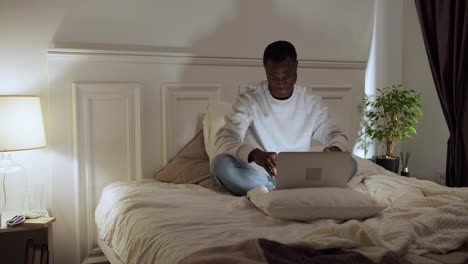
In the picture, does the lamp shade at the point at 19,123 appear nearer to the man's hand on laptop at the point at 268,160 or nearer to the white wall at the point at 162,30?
the white wall at the point at 162,30

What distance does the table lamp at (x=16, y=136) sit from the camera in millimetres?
2352

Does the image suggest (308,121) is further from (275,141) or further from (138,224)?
(138,224)

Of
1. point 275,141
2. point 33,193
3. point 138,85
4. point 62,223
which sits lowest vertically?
point 62,223

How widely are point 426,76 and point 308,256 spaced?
105 inches

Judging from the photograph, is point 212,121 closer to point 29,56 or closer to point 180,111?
point 180,111

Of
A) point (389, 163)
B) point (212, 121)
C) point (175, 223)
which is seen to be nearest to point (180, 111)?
point (212, 121)

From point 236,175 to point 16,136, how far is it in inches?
39.3

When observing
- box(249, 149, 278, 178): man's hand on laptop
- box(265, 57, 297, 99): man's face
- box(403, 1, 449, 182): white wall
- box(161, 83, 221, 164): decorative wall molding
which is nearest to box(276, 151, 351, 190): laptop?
box(249, 149, 278, 178): man's hand on laptop

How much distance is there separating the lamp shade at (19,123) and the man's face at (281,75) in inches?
42.8

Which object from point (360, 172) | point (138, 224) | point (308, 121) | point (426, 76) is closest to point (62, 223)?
point (138, 224)

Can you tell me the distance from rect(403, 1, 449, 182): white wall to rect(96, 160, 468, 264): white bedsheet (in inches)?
49.6

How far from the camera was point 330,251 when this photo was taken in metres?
1.36

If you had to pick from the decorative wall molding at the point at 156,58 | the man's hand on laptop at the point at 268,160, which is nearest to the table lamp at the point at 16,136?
the decorative wall molding at the point at 156,58

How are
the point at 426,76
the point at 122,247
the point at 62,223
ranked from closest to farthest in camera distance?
1. the point at 122,247
2. the point at 62,223
3. the point at 426,76
